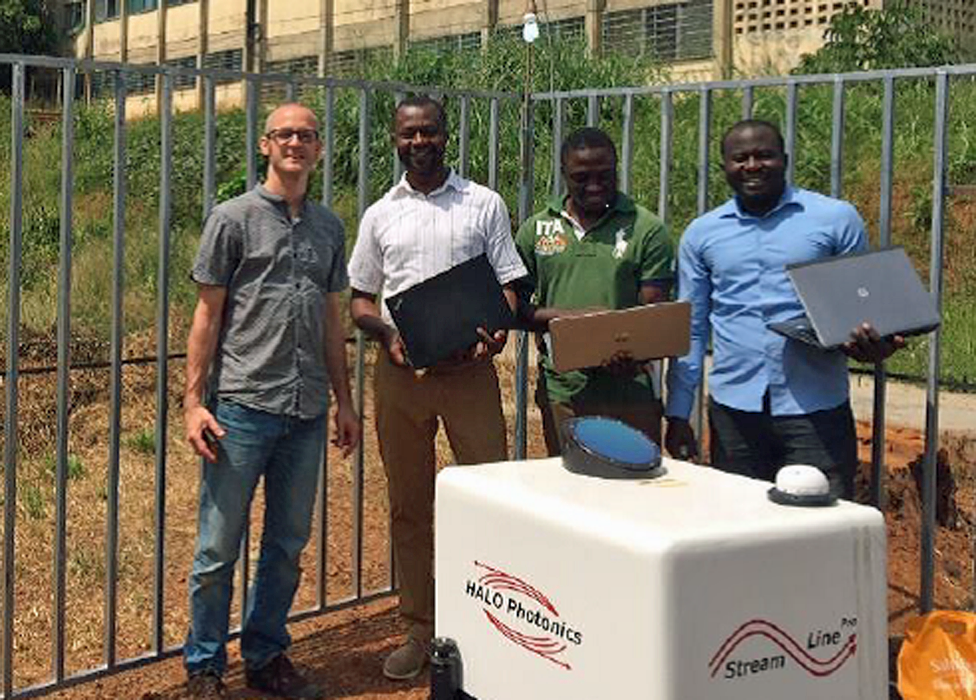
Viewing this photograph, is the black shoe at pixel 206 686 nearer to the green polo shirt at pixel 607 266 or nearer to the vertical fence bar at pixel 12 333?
the vertical fence bar at pixel 12 333

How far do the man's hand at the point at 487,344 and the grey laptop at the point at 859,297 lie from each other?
0.89 m

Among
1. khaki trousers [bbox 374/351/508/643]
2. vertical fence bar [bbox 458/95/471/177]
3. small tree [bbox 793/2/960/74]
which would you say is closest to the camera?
khaki trousers [bbox 374/351/508/643]

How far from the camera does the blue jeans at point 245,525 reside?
3.63 metres

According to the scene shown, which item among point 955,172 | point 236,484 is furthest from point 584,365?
point 955,172

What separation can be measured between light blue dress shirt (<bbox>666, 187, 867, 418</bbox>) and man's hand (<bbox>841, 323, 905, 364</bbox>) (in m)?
0.15

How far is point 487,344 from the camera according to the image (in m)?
3.84

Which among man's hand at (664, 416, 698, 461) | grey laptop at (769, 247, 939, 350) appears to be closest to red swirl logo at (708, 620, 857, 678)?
grey laptop at (769, 247, 939, 350)

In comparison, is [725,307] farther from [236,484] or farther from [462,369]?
[236,484]

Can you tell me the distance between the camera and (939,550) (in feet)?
20.2

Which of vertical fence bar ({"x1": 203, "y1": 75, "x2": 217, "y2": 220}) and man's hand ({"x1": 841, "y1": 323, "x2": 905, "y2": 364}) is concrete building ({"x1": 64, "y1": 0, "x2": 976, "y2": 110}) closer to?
vertical fence bar ({"x1": 203, "y1": 75, "x2": 217, "y2": 220})

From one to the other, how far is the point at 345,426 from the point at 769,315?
1.36 metres

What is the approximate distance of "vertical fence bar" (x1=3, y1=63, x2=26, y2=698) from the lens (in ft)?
11.7

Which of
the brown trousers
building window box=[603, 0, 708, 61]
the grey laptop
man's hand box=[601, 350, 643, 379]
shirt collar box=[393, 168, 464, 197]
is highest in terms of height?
building window box=[603, 0, 708, 61]

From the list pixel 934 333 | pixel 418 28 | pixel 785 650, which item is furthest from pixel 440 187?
pixel 418 28
